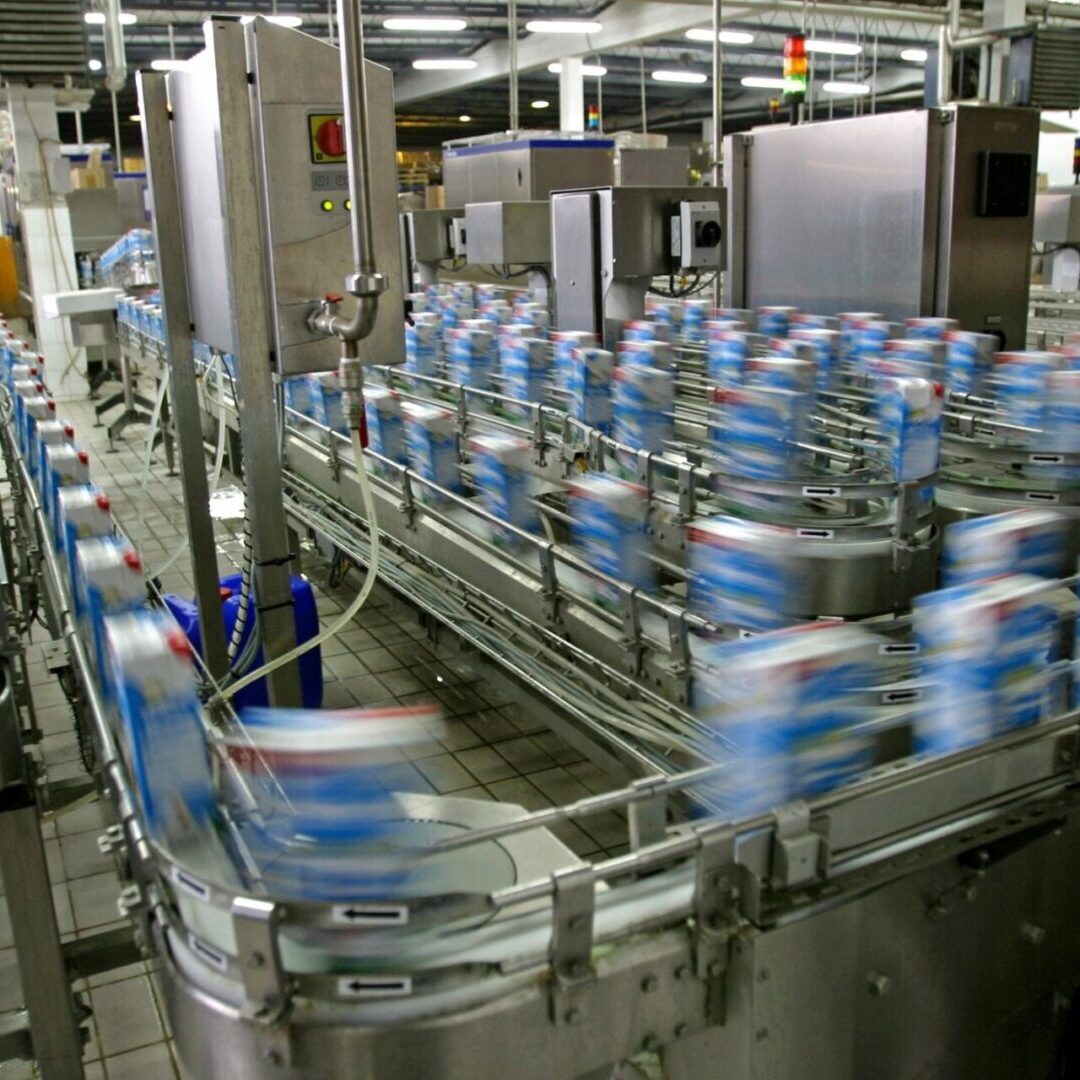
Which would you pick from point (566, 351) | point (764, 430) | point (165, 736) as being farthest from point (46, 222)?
point (165, 736)

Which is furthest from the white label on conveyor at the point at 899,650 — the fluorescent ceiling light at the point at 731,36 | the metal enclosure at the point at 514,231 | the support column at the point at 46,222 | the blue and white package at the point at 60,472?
the fluorescent ceiling light at the point at 731,36

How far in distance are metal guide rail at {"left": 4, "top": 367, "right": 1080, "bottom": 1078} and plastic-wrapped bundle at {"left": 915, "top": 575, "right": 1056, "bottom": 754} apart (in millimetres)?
38

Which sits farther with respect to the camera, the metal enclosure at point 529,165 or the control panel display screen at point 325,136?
the metal enclosure at point 529,165

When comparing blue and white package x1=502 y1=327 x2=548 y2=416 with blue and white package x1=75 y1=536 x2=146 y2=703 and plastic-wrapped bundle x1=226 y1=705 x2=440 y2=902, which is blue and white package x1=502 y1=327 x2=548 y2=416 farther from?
plastic-wrapped bundle x1=226 y1=705 x2=440 y2=902

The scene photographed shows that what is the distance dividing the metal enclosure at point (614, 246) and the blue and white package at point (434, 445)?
1.51 metres

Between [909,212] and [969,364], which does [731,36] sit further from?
[969,364]

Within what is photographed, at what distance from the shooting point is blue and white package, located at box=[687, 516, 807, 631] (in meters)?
1.56

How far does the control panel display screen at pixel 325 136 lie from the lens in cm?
196

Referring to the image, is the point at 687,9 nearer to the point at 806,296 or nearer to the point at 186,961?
the point at 806,296

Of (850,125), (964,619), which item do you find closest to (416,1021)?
(964,619)

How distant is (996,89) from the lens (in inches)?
283

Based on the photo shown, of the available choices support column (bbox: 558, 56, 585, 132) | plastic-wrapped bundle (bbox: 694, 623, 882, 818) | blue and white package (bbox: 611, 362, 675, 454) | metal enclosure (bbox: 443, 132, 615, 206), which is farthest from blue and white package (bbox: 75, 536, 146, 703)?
support column (bbox: 558, 56, 585, 132)

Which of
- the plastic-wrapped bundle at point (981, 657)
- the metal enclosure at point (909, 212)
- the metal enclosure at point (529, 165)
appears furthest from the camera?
the metal enclosure at point (529, 165)

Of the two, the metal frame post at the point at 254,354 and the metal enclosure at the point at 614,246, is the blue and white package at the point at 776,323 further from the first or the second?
the metal frame post at the point at 254,354
